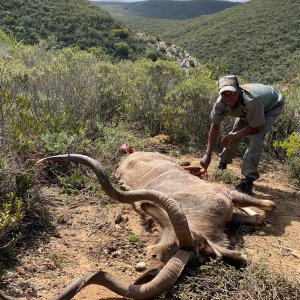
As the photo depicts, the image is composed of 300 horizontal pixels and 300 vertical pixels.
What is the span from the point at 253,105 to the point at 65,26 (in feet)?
95.5

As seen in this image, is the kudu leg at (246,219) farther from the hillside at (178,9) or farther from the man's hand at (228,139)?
the hillside at (178,9)

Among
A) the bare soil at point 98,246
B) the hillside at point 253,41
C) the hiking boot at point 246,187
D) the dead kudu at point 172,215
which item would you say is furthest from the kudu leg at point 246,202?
the hillside at point 253,41

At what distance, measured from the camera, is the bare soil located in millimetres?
3482

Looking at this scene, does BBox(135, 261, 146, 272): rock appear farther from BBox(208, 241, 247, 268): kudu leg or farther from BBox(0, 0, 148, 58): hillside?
BBox(0, 0, 148, 58): hillside

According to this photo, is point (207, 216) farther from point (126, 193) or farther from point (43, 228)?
point (43, 228)

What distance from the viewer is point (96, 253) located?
4.04 metres

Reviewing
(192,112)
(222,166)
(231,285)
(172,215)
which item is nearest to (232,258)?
(231,285)

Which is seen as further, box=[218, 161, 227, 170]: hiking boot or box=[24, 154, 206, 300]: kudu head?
box=[218, 161, 227, 170]: hiking boot

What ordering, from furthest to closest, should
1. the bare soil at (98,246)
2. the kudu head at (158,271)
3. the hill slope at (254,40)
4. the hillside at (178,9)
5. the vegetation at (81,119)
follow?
the hillside at (178,9) → the hill slope at (254,40) → the vegetation at (81,119) → the bare soil at (98,246) → the kudu head at (158,271)

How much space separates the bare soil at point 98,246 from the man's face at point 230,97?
4.52 feet

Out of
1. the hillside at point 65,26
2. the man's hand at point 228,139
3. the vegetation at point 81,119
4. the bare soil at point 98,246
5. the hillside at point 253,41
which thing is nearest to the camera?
the bare soil at point 98,246

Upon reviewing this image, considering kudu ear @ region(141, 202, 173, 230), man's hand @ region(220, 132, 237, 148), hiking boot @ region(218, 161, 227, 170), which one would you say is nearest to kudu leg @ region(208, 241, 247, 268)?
kudu ear @ region(141, 202, 173, 230)

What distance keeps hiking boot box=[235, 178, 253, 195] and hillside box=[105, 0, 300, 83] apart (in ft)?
76.7

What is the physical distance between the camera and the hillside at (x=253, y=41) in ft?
107
